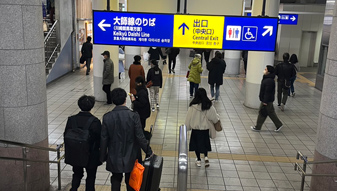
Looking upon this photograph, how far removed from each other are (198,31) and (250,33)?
91 centimetres

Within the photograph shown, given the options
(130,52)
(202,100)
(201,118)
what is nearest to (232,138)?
(201,118)

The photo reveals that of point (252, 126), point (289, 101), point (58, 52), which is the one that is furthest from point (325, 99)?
point (58, 52)

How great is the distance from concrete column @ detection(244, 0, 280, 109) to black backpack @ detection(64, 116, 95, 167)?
7313 millimetres

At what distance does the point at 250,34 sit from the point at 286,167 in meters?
2.59

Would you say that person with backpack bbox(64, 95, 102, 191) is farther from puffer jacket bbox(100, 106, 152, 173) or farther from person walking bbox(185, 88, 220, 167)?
person walking bbox(185, 88, 220, 167)

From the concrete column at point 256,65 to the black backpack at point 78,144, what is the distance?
7.31m

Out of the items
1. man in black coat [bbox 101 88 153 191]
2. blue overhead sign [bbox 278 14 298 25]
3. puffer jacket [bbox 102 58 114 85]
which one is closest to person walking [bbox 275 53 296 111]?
puffer jacket [bbox 102 58 114 85]

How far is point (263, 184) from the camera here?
5.84 m

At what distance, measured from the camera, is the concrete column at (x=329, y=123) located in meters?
4.70

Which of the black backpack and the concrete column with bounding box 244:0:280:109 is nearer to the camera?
the black backpack

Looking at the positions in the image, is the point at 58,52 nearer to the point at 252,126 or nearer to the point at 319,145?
the point at 252,126

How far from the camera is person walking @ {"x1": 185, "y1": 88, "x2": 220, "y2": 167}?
5883 mm

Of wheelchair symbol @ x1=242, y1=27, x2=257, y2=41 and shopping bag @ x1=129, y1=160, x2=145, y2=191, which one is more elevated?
wheelchair symbol @ x1=242, y1=27, x2=257, y2=41

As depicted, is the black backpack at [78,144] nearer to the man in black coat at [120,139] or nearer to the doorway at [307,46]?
the man in black coat at [120,139]
